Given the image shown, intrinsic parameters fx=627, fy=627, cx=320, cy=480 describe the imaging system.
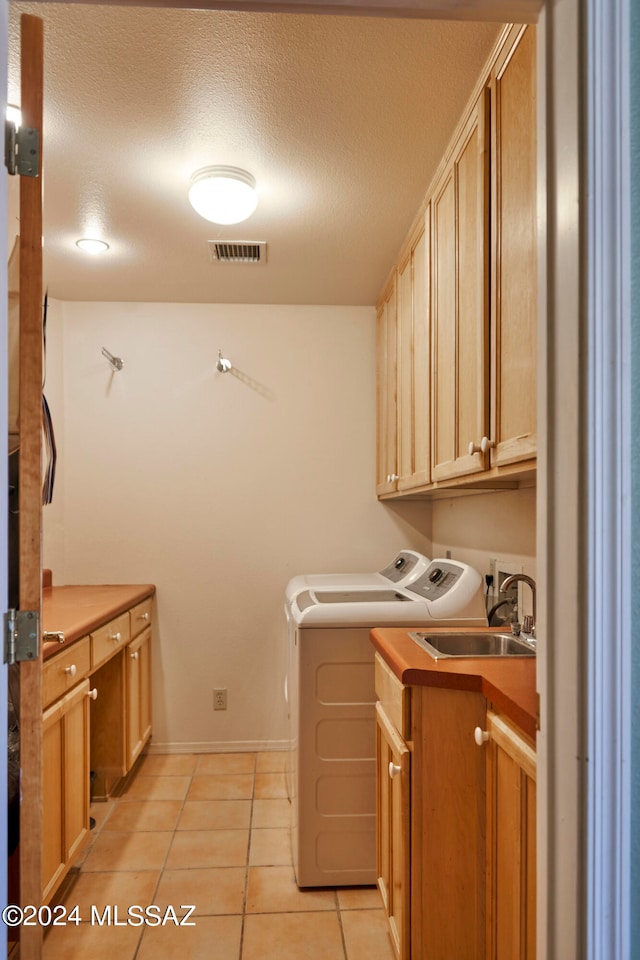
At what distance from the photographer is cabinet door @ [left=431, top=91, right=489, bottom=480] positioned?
1605 millimetres

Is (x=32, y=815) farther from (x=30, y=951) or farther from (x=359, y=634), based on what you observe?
(x=359, y=634)

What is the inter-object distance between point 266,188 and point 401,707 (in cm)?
178

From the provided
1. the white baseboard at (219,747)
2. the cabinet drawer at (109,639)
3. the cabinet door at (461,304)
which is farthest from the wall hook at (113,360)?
the white baseboard at (219,747)

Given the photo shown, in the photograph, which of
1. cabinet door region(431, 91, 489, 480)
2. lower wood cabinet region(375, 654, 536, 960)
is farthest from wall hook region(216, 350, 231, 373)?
lower wood cabinet region(375, 654, 536, 960)

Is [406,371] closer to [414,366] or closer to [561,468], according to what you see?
[414,366]

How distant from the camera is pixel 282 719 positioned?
11.2ft

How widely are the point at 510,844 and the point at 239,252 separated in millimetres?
2404

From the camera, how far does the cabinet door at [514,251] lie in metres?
1.32

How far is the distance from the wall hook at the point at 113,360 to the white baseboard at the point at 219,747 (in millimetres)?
2034

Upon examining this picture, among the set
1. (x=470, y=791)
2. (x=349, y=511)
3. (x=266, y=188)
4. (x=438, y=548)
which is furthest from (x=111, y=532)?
(x=470, y=791)

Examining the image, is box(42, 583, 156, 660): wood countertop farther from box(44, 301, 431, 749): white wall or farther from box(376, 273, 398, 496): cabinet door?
box(376, 273, 398, 496): cabinet door

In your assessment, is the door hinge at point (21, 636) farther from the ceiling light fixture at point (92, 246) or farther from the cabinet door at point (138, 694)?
the ceiling light fixture at point (92, 246)

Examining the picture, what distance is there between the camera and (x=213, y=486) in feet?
11.3

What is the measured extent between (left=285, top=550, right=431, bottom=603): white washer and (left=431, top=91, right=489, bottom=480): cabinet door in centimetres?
85
